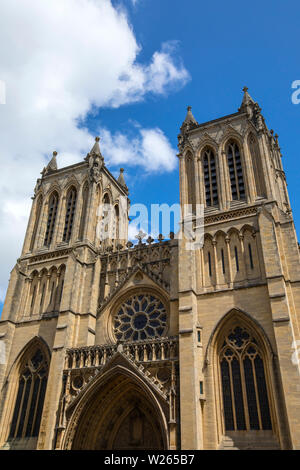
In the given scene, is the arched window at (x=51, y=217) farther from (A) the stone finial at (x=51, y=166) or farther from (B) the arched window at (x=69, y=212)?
(A) the stone finial at (x=51, y=166)

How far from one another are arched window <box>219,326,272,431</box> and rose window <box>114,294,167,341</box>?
159 inches

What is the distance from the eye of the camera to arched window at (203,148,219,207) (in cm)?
2434

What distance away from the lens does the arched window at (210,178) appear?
958 inches

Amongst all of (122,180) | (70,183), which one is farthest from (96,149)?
(122,180)

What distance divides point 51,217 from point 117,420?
15.4 m

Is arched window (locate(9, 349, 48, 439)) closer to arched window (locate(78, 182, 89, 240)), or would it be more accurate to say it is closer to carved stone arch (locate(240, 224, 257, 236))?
arched window (locate(78, 182, 89, 240))

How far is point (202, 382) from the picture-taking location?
1819 cm

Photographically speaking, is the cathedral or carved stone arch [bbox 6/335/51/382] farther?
carved stone arch [bbox 6/335/51/382]

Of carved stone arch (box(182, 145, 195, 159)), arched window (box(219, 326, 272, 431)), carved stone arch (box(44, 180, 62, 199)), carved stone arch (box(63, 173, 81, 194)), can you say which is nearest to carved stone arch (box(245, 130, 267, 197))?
carved stone arch (box(182, 145, 195, 159))

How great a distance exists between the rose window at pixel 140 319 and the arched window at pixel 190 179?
20.2ft

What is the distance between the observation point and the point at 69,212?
1154 inches

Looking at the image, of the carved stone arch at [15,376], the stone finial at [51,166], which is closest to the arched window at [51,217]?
the stone finial at [51,166]
